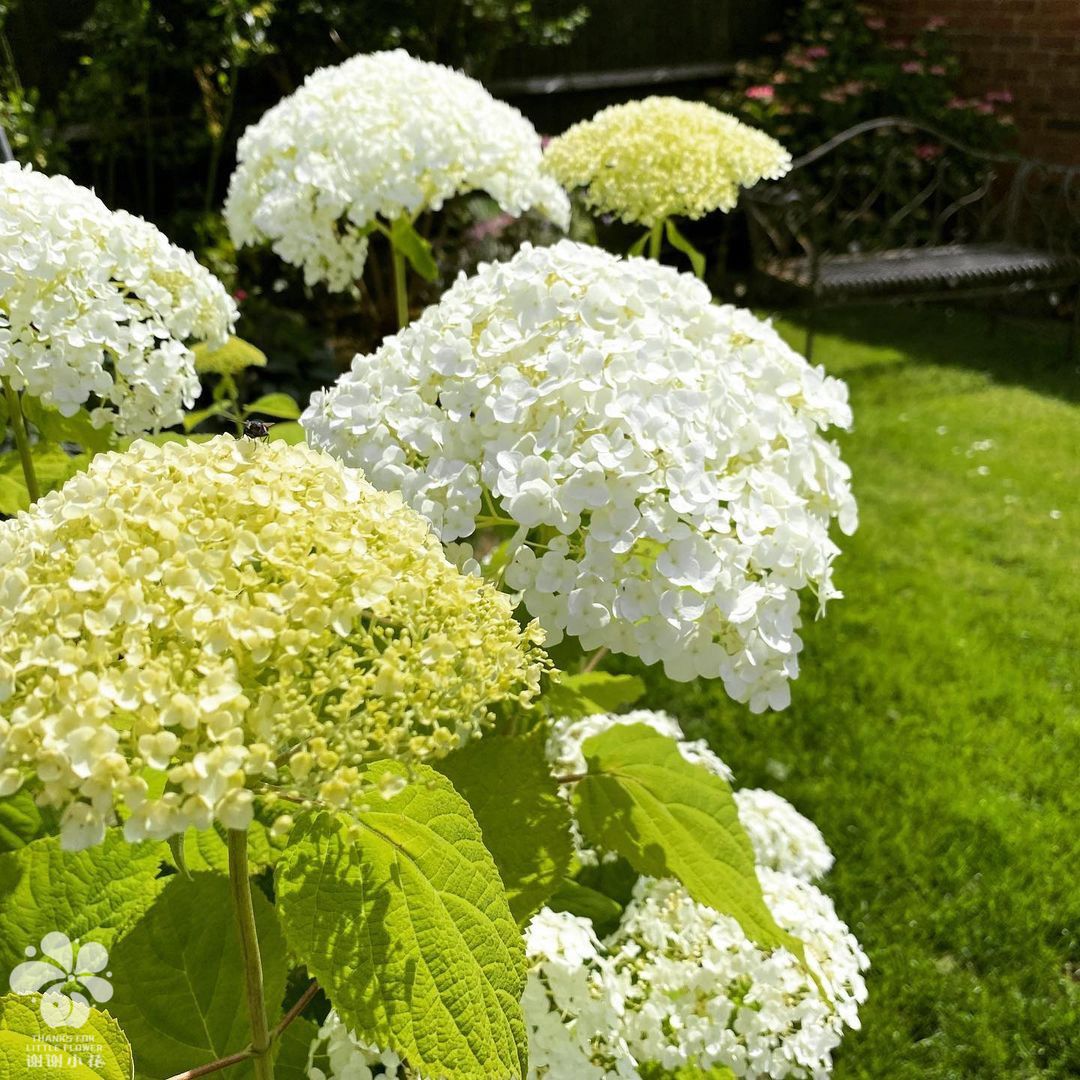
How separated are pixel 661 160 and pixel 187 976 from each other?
1916 millimetres

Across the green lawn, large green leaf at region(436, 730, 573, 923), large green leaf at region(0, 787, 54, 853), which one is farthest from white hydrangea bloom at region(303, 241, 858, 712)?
the green lawn

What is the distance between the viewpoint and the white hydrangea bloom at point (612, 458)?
1.22 metres

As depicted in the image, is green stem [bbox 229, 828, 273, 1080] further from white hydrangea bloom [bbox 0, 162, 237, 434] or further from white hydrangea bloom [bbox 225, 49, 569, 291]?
white hydrangea bloom [bbox 225, 49, 569, 291]

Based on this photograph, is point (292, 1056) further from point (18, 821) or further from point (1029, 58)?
point (1029, 58)

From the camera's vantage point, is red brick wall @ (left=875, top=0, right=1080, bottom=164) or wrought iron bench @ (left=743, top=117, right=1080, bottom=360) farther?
red brick wall @ (left=875, top=0, right=1080, bottom=164)

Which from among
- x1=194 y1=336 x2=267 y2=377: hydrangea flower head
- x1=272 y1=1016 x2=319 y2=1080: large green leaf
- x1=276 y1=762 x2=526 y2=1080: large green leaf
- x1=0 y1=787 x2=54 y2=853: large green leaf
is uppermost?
x1=194 y1=336 x2=267 y2=377: hydrangea flower head

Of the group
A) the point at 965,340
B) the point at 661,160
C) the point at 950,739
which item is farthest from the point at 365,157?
the point at 965,340

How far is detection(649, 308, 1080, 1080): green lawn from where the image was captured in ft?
9.11

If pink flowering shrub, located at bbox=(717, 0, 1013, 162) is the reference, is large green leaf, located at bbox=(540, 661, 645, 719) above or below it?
below

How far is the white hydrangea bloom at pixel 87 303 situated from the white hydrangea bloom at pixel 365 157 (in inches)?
22.8

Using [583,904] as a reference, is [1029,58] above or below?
above

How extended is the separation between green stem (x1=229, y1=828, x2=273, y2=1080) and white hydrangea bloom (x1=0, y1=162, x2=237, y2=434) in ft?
2.79

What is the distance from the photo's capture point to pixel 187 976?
1188 mm

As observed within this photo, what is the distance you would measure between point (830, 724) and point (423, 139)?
8.28 feet
